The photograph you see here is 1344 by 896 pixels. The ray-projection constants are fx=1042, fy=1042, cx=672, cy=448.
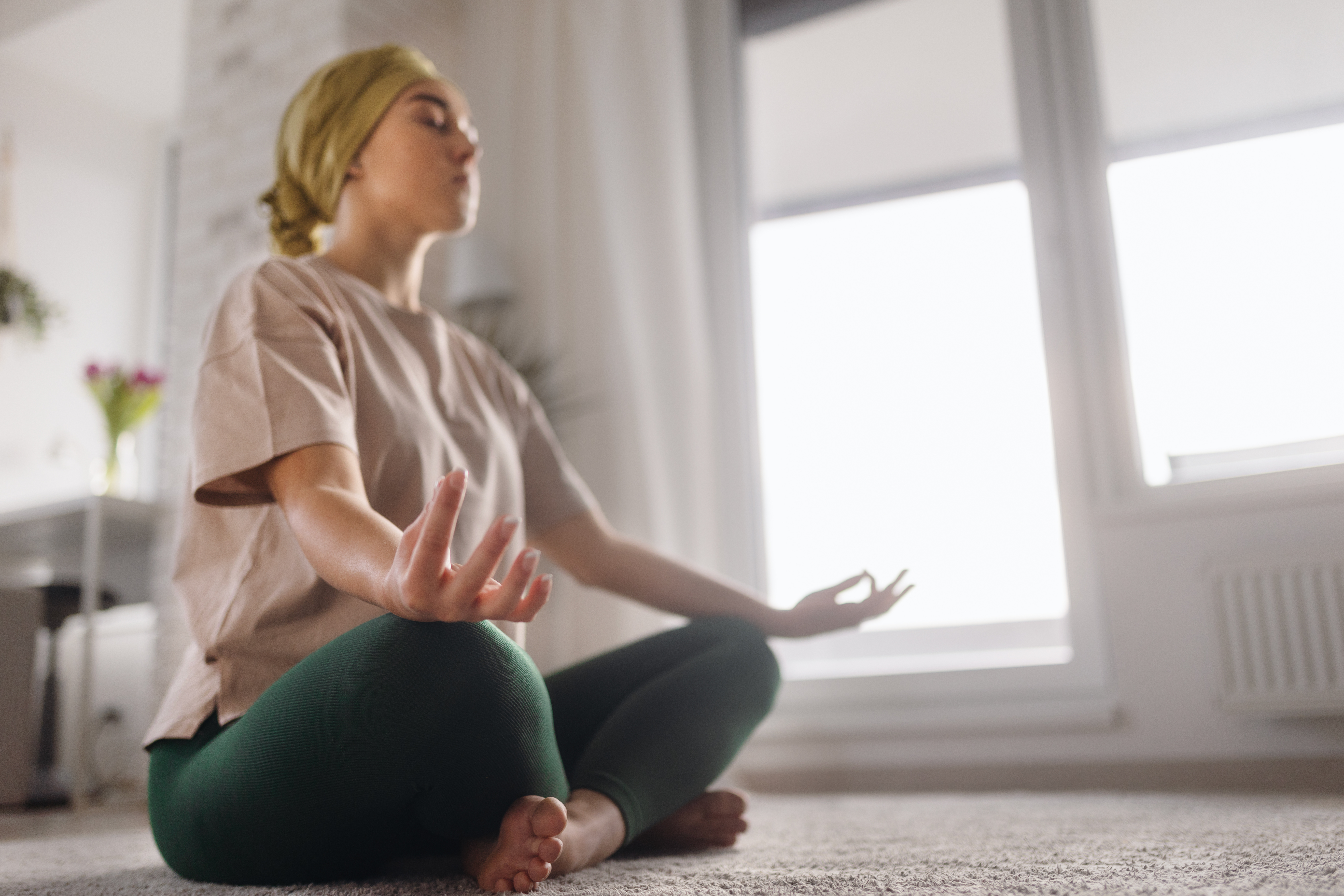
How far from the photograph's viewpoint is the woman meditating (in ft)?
2.73

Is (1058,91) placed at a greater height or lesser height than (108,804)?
greater

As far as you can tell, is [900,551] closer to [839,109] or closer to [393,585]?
[839,109]

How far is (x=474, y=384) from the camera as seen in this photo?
→ 1.35 metres

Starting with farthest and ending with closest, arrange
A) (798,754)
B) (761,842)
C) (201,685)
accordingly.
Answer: (798,754), (761,842), (201,685)

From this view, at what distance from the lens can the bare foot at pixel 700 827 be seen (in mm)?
1178

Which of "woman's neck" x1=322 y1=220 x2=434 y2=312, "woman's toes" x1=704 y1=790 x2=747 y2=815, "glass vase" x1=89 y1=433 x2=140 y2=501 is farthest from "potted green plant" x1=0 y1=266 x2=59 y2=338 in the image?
"woman's toes" x1=704 y1=790 x2=747 y2=815

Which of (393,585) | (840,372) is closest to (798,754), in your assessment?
(840,372)

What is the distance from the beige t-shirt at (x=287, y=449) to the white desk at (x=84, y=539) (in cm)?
161

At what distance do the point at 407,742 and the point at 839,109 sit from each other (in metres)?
2.51

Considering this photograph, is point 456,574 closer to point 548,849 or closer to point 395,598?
point 395,598

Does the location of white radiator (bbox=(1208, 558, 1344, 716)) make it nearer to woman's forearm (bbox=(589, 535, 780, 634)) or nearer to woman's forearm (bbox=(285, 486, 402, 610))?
woman's forearm (bbox=(589, 535, 780, 634))

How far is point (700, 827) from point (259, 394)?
0.67 meters

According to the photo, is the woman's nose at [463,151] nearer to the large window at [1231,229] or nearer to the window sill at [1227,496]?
the window sill at [1227,496]

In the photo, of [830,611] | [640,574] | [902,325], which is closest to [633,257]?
[902,325]
